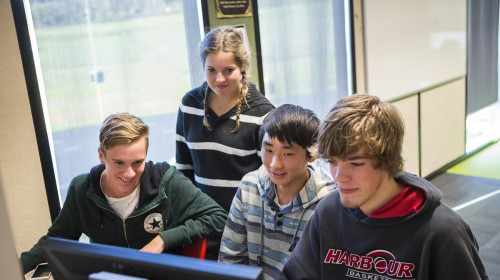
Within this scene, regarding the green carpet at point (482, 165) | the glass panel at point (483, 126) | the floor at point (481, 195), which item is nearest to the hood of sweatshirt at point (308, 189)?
the floor at point (481, 195)

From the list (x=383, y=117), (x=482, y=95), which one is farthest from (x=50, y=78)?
(x=482, y=95)

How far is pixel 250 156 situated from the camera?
7.27 feet

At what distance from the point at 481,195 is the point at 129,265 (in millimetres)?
4205

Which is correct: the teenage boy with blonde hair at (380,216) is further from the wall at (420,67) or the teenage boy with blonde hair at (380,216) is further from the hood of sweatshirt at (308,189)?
the wall at (420,67)

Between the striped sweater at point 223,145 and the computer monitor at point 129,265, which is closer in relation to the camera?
the computer monitor at point 129,265

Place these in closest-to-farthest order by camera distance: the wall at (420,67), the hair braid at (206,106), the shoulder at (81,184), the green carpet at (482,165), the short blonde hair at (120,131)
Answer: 1. the short blonde hair at (120,131)
2. the shoulder at (81,184)
3. the hair braid at (206,106)
4. the wall at (420,67)
5. the green carpet at (482,165)

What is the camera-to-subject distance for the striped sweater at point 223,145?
2.21 metres

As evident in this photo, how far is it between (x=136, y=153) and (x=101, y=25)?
115cm

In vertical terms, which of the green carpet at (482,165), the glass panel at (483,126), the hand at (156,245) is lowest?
the green carpet at (482,165)

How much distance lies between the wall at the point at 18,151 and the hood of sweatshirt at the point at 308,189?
4.10 ft

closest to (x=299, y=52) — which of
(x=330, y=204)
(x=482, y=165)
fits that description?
(x=330, y=204)

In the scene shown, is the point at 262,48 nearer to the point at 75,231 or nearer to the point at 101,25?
the point at 101,25

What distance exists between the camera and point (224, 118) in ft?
7.38

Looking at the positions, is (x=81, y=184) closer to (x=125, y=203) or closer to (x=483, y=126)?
(x=125, y=203)
